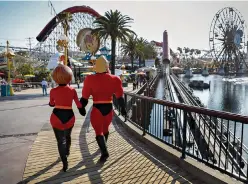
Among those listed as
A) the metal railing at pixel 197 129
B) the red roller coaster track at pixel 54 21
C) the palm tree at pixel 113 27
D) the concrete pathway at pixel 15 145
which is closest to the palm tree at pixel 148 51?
the red roller coaster track at pixel 54 21

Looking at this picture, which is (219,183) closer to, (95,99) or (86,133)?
(95,99)

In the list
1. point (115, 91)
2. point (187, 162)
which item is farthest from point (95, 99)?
point (187, 162)

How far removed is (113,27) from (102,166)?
91.0ft

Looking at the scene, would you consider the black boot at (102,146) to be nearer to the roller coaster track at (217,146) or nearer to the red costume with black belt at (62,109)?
the red costume with black belt at (62,109)

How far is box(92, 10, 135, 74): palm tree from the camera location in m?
30.0

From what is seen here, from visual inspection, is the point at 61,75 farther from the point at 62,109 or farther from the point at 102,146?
the point at 102,146

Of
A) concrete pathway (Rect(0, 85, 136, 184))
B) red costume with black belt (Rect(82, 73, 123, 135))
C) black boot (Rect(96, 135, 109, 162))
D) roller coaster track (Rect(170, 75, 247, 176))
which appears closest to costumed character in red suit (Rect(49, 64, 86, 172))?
red costume with black belt (Rect(82, 73, 123, 135))

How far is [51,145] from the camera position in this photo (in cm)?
515

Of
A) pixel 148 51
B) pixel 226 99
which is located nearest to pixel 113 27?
pixel 226 99

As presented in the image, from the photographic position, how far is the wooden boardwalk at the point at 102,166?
11.1 ft

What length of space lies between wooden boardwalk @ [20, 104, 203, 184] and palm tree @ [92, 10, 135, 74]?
2544 cm

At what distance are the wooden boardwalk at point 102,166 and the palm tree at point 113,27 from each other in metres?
25.4

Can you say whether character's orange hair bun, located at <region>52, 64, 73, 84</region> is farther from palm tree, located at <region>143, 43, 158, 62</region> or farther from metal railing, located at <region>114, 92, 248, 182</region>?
palm tree, located at <region>143, 43, 158, 62</region>

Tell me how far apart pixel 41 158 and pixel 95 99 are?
1488 millimetres
